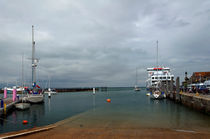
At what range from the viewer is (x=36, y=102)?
35.2 meters

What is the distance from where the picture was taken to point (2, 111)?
2134 cm

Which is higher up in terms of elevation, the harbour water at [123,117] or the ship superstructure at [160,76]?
the ship superstructure at [160,76]

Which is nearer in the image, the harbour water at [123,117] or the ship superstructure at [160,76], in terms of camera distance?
the harbour water at [123,117]

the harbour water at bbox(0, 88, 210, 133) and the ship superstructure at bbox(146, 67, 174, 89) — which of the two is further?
the ship superstructure at bbox(146, 67, 174, 89)

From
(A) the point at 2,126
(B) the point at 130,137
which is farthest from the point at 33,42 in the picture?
(B) the point at 130,137

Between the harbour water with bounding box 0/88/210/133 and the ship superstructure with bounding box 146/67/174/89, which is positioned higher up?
the ship superstructure with bounding box 146/67/174/89

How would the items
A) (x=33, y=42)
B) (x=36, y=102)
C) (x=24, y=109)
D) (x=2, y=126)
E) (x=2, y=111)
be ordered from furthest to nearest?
(x=33, y=42) → (x=36, y=102) → (x=24, y=109) → (x=2, y=111) → (x=2, y=126)

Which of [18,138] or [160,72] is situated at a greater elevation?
[160,72]

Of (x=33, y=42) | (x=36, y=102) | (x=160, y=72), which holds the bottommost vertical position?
(x=36, y=102)

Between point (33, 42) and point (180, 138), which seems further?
point (33, 42)

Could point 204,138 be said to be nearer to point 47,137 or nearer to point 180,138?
point 180,138

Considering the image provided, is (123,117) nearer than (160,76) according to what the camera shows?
Yes

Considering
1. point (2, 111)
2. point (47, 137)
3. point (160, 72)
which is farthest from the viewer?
point (160, 72)

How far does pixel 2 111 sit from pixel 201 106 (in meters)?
27.1
